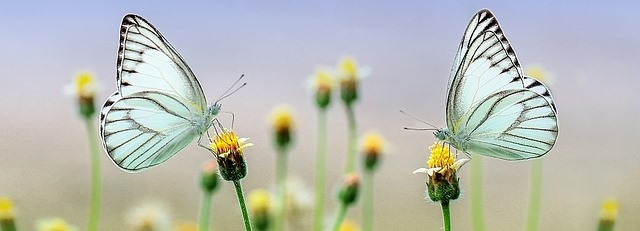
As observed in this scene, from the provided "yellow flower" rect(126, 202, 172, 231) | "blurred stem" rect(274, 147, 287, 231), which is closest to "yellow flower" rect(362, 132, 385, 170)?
"blurred stem" rect(274, 147, 287, 231)

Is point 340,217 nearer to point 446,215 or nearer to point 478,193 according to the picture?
point 446,215

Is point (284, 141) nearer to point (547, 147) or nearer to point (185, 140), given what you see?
point (185, 140)

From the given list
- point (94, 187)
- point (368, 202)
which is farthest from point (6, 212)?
point (368, 202)

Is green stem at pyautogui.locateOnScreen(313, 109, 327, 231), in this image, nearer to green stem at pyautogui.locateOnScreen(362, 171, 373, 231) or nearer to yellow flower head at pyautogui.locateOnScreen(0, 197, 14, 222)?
green stem at pyautogui.locateOnScreen(362, 171, 373, 231)

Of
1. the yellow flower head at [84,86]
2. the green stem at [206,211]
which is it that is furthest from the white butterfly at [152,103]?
the yellow flower head at [84,86]

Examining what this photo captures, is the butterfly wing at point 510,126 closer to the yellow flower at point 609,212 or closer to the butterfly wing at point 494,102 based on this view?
the butterfly wing at point 494,102

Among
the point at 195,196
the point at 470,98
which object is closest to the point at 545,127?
the point at 470,98

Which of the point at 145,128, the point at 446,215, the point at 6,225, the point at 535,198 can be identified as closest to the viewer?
the point at 446,215
